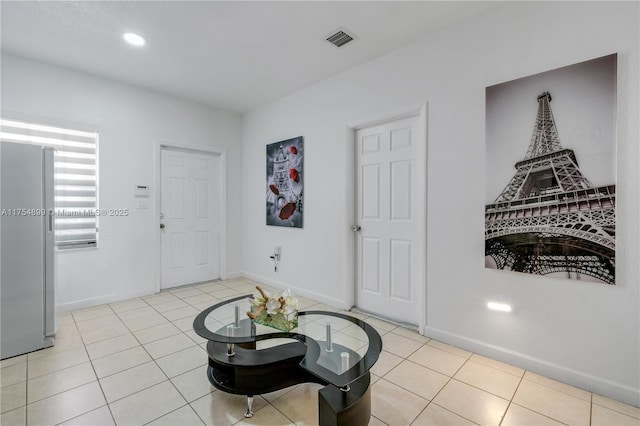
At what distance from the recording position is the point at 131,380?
6.64 feet

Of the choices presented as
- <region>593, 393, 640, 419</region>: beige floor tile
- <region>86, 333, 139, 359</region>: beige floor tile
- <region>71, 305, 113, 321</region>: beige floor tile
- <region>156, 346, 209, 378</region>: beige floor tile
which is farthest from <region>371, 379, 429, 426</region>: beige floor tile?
<region>71, 305, 113, 321</region>: beige floor tile

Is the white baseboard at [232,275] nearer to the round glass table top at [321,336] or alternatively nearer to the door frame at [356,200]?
the door frame at [356,200]

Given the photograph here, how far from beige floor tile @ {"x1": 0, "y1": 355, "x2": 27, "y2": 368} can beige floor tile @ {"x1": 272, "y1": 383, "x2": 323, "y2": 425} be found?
213 centimetres

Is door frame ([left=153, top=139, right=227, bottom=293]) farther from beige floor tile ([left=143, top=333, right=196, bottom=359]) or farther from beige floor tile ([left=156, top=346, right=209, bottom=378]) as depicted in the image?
beige floor tile ([left=156, top=346, right=209, bottom=378])

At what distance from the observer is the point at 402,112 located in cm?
285

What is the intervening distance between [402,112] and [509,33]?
38.8 inches

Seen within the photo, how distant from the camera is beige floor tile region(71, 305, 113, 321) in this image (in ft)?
10.3

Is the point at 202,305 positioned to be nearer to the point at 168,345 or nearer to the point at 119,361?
the point at 168,345

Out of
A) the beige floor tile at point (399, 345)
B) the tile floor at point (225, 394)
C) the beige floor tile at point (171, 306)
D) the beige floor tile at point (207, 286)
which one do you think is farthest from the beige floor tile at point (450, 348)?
the beige floor tile at point (207, 286)

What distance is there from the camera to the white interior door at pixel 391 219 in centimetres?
285

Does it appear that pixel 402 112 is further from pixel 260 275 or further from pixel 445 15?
pixel 260 275

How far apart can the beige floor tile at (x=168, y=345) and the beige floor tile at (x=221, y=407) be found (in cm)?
78

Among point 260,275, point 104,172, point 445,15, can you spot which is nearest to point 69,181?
point 104,172

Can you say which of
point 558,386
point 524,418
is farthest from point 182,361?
point 558,386
